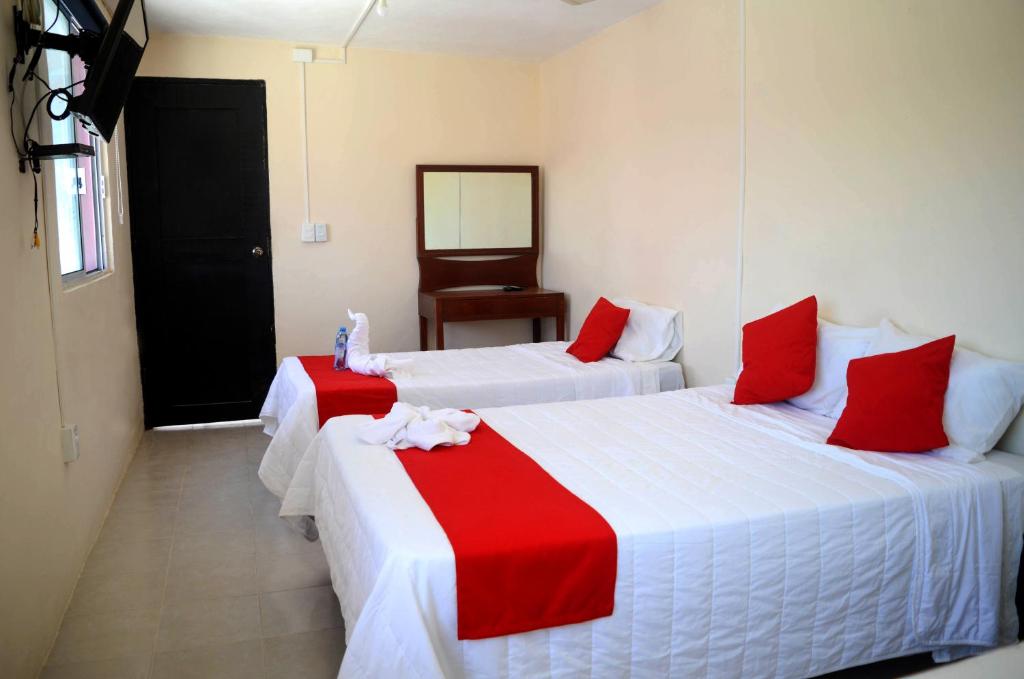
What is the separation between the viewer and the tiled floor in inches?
99.6

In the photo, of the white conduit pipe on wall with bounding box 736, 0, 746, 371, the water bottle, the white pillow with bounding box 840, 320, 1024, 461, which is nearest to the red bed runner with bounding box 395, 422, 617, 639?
the white pillow with bounding box 840, 320, 1024, 461

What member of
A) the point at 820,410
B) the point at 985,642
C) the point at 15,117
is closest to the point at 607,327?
the point at 820,410

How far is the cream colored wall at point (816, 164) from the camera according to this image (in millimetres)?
2727

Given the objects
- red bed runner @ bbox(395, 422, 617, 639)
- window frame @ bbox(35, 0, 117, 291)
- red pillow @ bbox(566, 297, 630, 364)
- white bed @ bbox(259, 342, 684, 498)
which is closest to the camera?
red bed runner @ bbox(395, 422, 617, 639)

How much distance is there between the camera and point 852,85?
3227 millimetres

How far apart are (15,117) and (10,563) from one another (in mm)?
1315

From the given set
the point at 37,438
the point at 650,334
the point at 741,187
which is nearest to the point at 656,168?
the point at 741,187

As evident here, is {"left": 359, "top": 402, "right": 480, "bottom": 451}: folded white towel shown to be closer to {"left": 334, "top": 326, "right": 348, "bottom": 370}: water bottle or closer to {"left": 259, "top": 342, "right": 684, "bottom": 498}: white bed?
{"left": 259, "top": 342, "right": 684, "bottom": 498}: white bed

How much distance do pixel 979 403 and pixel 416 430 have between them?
178cm

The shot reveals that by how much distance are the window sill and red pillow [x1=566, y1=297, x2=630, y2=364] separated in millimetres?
2426

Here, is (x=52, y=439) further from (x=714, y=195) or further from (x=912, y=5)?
(x=912, y=5)

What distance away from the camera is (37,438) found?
8.45 ft

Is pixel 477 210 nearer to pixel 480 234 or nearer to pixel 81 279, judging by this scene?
pixel 480 234

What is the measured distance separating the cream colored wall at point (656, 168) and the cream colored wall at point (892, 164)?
0.79 feet
